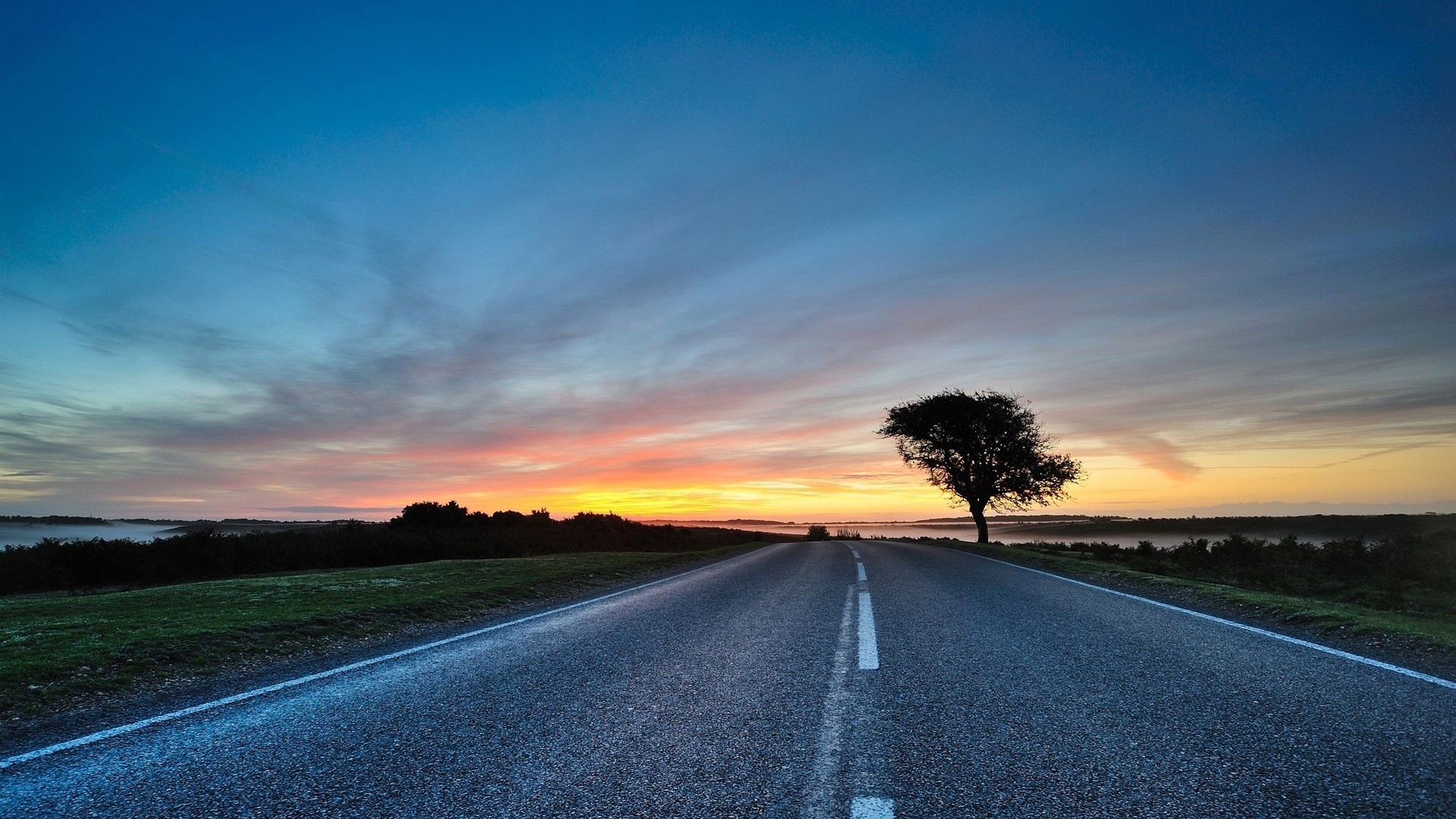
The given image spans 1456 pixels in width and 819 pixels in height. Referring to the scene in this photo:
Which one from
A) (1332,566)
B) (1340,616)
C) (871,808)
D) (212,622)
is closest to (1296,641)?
(1340,616)

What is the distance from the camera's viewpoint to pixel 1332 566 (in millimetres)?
18594

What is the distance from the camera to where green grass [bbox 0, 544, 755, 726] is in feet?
21.9

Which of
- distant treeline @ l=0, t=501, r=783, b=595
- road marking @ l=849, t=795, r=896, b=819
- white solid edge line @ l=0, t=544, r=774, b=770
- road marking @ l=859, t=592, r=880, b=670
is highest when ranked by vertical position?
distant treeline @ l=0, t=501, r=783, b=595

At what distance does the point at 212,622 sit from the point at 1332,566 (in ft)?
84.5

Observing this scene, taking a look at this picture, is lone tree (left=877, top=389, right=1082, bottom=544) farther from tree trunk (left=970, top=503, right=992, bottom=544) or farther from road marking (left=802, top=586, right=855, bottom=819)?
road marking (left=802, top=586, right=855, bottom=819)

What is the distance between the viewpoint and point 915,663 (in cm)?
633

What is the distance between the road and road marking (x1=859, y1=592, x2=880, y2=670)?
2.1 inches

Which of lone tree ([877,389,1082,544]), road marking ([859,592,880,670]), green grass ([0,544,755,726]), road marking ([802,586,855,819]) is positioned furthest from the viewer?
lone tree ([877,389,1082,544])

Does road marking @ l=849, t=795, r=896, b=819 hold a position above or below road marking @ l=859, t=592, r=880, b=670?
below

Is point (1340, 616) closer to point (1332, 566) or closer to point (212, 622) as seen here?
point (1332, 566)

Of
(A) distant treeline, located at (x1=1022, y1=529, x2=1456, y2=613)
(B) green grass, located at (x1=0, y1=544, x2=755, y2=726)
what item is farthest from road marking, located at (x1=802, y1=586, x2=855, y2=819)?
(A) distant treeline, located at (x1=1022, y1=529, x2=1456, y2=613)

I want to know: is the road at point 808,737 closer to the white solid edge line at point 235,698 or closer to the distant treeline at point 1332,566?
the white solid edge line at point 235,698

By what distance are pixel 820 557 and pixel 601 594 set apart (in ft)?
37.1

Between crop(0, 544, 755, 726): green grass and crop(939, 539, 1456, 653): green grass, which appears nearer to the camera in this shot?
crop(0, 544, 755, 726): green grass
